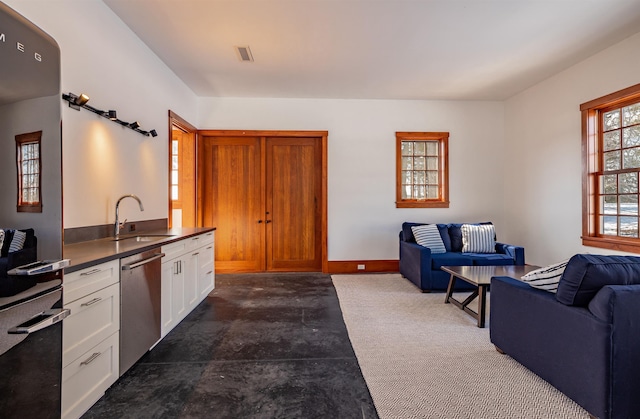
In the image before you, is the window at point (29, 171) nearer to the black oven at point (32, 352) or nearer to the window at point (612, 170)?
the black oven at point (32, 352)

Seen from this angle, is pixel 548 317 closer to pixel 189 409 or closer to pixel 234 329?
pixel 189 409

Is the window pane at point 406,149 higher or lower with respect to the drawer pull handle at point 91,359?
higher

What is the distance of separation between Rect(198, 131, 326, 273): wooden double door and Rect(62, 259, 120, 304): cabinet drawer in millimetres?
3165

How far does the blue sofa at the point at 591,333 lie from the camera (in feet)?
4.84

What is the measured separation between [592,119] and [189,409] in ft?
16.8

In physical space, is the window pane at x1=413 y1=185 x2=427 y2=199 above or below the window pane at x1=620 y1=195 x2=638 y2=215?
above

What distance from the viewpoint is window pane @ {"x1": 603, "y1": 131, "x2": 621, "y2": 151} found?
11.6ft

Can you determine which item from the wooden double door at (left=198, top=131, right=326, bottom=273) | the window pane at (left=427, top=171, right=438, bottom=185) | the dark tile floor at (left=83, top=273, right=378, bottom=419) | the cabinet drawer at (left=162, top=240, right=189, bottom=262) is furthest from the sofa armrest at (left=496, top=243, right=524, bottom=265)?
the cabinet drawer at (left=162, top=240, right=189, bottom=262)

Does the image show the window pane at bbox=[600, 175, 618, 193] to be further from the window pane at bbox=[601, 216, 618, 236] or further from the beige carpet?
the beige carpet

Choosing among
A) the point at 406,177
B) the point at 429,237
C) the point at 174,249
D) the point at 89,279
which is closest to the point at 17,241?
the point at 89,279

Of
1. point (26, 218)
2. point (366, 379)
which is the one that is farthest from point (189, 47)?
point (366, 379)

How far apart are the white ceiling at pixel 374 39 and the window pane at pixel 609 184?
4.93 feet

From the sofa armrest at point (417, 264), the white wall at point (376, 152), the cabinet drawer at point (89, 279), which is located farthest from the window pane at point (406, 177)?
the cabinet drawer at point (89, 279)

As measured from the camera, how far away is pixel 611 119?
141 inches
